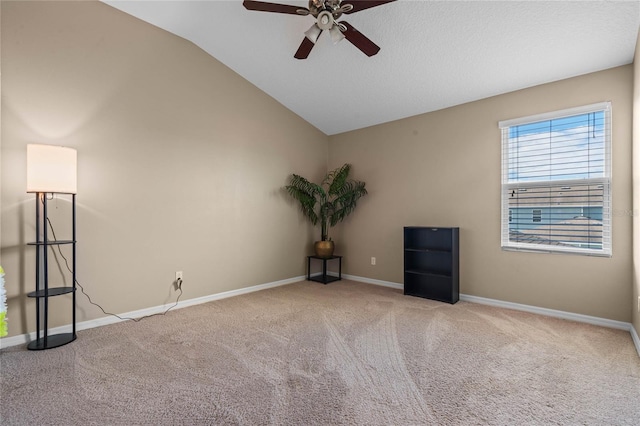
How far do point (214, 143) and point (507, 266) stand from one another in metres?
3.69

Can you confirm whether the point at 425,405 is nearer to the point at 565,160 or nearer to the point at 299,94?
the point at 565,160

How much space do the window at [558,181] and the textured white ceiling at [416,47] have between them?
1.52 ft

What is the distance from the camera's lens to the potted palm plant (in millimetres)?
4711

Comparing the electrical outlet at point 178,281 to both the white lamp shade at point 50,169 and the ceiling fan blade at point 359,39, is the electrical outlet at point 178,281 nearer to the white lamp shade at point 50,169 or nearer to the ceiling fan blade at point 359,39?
the white lamp shade at point 50,169

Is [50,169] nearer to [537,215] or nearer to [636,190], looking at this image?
[537,215]

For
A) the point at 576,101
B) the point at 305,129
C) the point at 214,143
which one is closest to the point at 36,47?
the point at 214,143

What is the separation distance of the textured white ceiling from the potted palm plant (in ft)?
3.64

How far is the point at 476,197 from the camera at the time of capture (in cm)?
371

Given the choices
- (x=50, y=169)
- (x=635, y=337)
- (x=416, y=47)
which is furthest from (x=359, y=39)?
(x=635, y=337)

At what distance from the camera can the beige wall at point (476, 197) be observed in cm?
285

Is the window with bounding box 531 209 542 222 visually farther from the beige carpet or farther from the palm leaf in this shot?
the palm leaf

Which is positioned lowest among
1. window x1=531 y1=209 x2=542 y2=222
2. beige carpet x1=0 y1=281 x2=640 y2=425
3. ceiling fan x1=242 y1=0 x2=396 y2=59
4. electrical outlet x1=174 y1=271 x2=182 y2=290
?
beige carpet x1=0 y1=281 x2=640 y2=425

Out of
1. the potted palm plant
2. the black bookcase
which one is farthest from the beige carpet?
the potted palm plant

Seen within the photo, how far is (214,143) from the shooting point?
12.6ft
